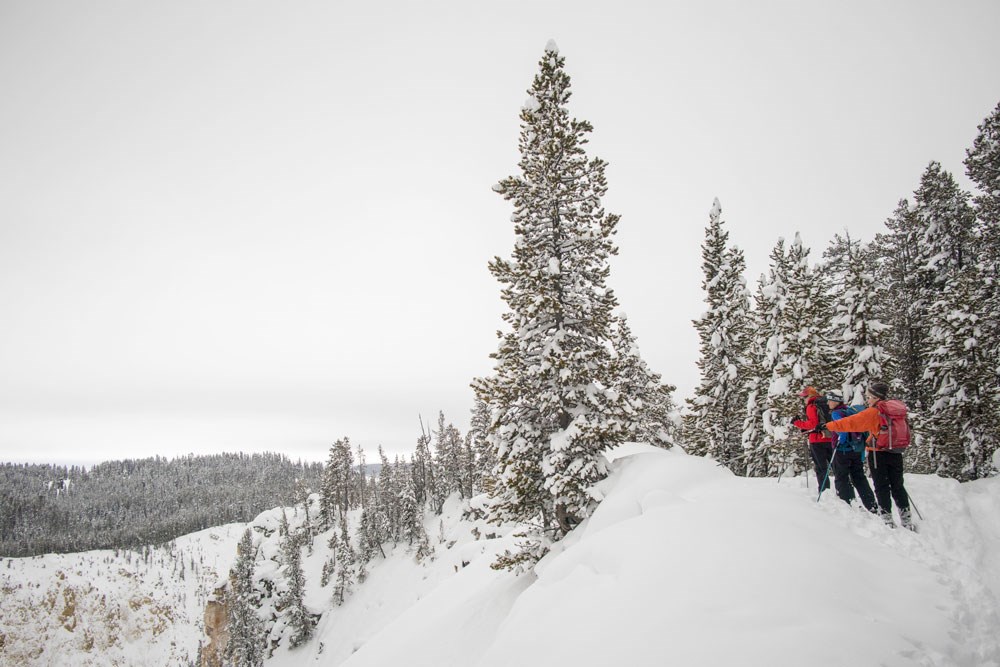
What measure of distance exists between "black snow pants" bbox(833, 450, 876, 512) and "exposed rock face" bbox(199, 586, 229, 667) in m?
73.8

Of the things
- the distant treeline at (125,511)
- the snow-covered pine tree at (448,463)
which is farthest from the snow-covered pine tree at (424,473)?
the distant treeline at (125,511)

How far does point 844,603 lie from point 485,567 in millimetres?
16884

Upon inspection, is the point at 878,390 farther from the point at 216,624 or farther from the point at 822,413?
the point at 216,624

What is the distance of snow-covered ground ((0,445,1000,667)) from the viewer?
13.9 ft

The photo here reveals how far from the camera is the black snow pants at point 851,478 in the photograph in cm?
844

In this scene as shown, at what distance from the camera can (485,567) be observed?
19.0m

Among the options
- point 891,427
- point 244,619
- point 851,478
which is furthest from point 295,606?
point 891,427

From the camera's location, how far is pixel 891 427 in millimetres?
8312

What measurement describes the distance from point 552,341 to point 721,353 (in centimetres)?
1371

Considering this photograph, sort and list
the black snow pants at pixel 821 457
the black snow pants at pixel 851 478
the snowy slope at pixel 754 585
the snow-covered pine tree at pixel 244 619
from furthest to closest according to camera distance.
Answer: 1. the snow-covered pine tree at pixel 244 619
2. the black snow pants at pixel 821 457
3. the black snow pants at pixel 851 478
4. the snowy slope at pixel 754 585

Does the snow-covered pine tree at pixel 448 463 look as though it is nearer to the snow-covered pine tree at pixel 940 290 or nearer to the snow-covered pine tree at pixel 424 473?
the snow-covered pine tree at pixel 424 473

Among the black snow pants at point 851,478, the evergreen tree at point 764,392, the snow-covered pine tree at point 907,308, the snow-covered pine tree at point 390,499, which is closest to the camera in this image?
the black snow pants at point 851,478

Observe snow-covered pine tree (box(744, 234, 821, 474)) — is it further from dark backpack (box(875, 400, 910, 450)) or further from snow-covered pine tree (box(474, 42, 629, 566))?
snow-covered pine tree (box(474, 42, 629, 566))

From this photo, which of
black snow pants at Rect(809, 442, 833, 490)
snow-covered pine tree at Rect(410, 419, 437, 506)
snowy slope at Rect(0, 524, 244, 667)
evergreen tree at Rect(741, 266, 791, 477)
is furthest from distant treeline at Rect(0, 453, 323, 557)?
black snow pants at Rect(809, 442, 833, 490)
